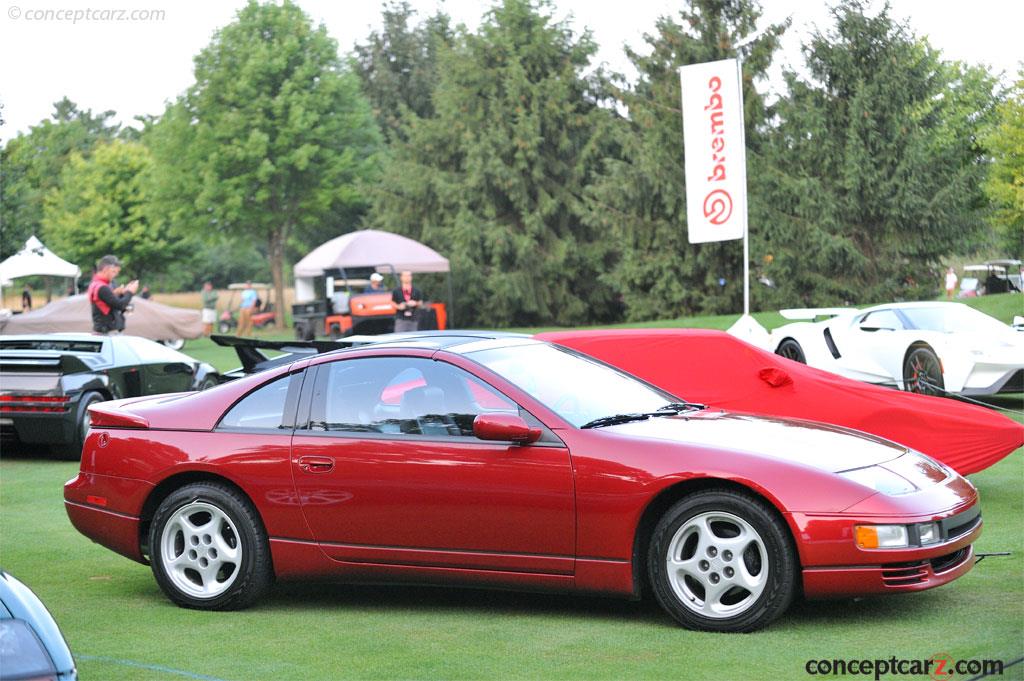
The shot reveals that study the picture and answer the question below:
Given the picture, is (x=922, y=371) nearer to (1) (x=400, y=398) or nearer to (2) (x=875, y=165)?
(1) (x=400, y=398)

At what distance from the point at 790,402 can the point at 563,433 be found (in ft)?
11.4

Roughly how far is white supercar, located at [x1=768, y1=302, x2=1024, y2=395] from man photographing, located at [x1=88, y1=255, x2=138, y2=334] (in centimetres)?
834

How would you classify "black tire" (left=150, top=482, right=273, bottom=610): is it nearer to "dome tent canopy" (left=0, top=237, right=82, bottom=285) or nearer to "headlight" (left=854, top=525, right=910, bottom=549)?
"headlight" (left=854, top=525, right=910, bottom=549)

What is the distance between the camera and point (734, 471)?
5.43 m

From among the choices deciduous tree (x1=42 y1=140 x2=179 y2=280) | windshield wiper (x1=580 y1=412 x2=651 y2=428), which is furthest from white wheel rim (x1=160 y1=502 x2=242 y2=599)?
deciduous tree (x1=42 y1=140 x2=179 y2=280)

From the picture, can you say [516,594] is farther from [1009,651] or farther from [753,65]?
[753,65]

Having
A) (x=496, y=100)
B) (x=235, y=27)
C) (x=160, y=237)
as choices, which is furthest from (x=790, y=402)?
(x=160, y=237)

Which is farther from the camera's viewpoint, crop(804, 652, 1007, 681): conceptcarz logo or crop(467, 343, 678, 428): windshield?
crop(467, 343, 678, 428): windshield

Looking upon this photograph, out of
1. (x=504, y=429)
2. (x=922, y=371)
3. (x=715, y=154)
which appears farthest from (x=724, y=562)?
(x=715, y=154)

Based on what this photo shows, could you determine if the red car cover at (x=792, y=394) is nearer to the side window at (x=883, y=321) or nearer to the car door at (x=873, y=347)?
the car door at (x=873, y=347)

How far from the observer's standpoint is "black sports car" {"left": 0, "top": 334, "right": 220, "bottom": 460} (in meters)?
12.2

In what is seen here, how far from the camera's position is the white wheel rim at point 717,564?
541cm

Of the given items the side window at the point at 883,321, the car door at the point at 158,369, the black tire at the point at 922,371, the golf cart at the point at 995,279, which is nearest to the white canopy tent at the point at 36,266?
the golf cart at the point at 995,279

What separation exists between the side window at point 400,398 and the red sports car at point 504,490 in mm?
10
